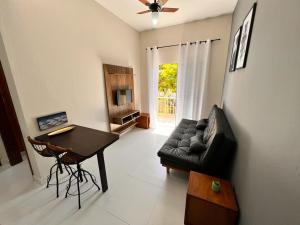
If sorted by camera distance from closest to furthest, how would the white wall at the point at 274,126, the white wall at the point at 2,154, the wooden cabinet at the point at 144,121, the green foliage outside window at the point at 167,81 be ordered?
the white wall at the point at 274,126
the white wall at the point at 2,154
the wooden cabinet at the point at 144,121
the green foliage outside window at the point at 167,81

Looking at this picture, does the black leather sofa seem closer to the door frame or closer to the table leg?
the table leg

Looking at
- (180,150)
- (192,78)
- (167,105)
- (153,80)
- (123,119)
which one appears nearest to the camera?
(180,150)

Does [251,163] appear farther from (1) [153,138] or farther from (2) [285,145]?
(1) [153,138]

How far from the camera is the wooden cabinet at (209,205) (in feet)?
3.81

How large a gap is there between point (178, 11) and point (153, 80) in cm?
171

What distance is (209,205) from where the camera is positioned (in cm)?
120

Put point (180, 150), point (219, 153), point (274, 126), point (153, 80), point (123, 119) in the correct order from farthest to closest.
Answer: point (153, 80), point (123, 119), point (180, 150), point (219, 153), point (274, 126)

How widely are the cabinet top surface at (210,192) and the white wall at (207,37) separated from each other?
258 centimetres

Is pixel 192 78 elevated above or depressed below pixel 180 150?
above

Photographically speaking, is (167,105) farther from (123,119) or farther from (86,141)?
(86,141)

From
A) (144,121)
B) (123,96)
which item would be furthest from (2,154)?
(144,121)

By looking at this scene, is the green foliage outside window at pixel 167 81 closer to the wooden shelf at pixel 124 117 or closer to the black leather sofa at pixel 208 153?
the wooden shelf at pixel 124 117

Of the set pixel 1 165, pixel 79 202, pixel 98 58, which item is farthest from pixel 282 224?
pixel 1 165

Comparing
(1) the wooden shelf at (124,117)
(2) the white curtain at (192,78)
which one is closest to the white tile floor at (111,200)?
(1) the wooden shelf at (124,117)
